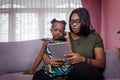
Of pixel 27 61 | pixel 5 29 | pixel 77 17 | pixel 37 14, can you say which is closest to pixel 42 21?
pixel 37 14

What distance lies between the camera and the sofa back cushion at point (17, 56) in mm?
2332

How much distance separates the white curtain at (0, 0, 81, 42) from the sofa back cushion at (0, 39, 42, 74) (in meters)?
1.34

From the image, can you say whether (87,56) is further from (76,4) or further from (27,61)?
(76,4)

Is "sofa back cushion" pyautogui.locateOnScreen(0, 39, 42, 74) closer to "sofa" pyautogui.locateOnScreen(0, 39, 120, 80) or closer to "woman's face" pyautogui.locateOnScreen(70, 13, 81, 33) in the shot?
"sofa" pyautogui.locateOnScreen(0, 39, 120, 80)

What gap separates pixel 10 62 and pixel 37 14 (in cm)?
160

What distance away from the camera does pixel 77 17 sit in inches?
65.2

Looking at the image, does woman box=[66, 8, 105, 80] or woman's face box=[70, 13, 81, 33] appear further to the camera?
woman's face box=[70, 13, 81, 33]

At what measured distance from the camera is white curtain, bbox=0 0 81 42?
369cm

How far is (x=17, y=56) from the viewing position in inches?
93.2

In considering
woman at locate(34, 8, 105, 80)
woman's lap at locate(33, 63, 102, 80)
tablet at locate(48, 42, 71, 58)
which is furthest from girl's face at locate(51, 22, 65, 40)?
woman's lap at locate(33, 63, 102, 80)

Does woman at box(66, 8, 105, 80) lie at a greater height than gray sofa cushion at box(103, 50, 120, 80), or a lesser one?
greater

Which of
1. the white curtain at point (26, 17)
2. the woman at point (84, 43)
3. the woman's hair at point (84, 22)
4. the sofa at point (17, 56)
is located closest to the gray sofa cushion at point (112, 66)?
the woman at point (84, 43)

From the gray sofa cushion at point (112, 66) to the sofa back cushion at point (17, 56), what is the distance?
2.87ft

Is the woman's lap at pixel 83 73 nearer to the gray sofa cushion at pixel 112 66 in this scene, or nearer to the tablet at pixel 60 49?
the tablet at pixel 60 49
